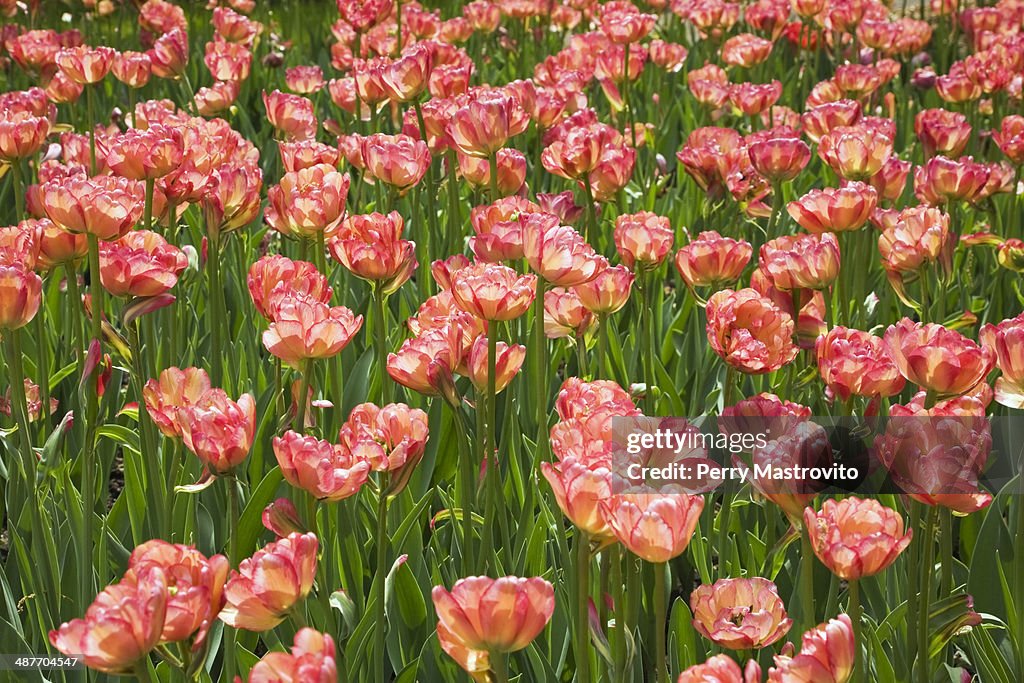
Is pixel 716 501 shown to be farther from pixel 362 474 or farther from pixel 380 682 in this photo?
pixel 362 474

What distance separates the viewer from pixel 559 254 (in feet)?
4.80

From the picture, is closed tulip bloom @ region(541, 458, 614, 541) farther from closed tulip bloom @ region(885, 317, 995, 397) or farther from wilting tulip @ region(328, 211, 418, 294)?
wilting tulip @ region(328, 211, 418, 294)

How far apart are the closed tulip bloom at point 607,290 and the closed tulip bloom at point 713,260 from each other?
17 centimetres

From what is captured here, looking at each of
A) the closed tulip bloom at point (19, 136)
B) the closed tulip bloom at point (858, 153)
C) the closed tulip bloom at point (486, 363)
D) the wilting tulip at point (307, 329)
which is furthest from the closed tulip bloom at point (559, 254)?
the closed tulip bloom at point (19, 136)

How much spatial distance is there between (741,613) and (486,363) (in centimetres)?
42

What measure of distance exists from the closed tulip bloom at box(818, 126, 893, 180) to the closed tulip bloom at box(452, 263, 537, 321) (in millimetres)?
1113

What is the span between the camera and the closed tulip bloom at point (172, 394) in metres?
1.34

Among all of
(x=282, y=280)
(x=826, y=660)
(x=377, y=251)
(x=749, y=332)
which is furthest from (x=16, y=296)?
(x=826, y=660)

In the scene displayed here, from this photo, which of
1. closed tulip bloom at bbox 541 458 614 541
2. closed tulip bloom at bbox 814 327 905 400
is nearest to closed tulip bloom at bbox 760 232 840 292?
closed tulip bloom at bbox 814 327 905 400

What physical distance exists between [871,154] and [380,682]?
1448 mm

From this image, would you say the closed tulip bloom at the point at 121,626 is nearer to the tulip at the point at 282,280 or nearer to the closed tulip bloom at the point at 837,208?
the tulip at the point at 282,280

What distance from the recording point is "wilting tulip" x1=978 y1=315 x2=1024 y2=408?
1347 millimetres

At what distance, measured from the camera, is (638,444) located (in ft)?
3.93

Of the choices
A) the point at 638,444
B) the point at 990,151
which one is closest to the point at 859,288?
the point at 638,444
